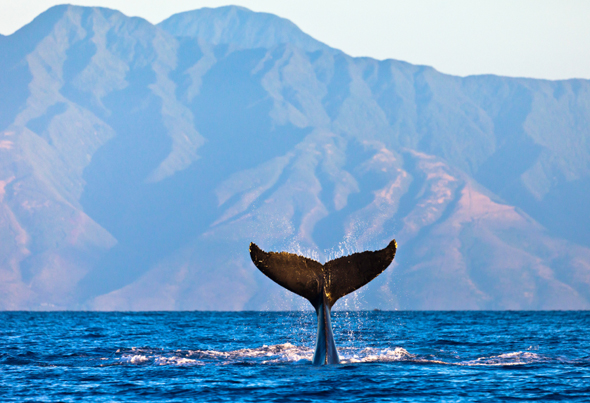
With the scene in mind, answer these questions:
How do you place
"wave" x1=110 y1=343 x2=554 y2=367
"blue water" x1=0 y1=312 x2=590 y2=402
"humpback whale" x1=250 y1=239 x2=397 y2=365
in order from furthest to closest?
"wave" x1=110 y1=343 x2=554 y2=367
"humpback whale" x1=250 y1=239 x2=397 y2=365
"blue water" x1=0 y1=312 x2=590 y2=402

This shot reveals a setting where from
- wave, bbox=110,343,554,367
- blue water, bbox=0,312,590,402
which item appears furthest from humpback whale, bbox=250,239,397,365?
wave, bbox=110,343,554,367

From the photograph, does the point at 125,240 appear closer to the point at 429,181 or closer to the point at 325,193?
the point at 325,193

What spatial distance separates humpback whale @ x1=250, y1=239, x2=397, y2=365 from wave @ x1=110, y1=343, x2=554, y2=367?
4612mm

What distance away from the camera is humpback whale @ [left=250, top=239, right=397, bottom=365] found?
18.0m

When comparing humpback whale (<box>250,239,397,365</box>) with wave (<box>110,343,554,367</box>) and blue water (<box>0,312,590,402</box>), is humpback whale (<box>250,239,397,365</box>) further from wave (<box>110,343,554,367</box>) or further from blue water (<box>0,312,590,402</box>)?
wave (<box>110,343,554,367</box>)

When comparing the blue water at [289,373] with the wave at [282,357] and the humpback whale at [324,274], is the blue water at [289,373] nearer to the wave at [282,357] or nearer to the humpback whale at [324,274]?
the wave at [282,357]

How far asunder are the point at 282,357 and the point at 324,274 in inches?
291

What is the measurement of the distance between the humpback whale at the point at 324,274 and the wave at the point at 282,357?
4612mm

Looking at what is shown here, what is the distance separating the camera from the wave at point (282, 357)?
23750 millimetres

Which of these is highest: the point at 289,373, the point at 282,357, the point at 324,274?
the point at 282,357

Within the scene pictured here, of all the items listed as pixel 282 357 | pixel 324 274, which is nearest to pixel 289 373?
pixel 324 274

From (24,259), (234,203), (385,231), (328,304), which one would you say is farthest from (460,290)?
(328,304)

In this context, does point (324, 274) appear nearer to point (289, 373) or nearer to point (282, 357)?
point (289, 373)

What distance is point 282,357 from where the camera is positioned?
25.4m
